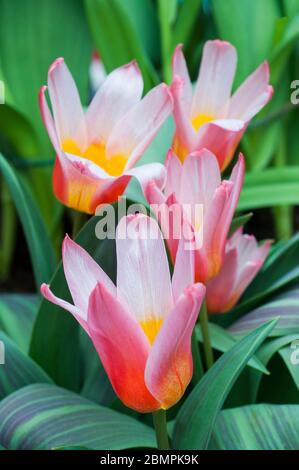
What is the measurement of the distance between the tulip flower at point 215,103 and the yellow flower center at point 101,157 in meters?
0.05

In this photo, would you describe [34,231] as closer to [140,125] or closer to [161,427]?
[140,125]

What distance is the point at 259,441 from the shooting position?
652 millimetres

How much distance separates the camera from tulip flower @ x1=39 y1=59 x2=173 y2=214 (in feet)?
2.07

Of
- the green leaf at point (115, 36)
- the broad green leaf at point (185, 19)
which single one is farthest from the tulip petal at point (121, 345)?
the broad green leaf at point (185, 19)

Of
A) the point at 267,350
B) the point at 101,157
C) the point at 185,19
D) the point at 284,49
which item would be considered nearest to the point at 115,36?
the point at 185,19

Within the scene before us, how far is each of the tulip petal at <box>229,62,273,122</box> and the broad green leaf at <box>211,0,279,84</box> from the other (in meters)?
0.44

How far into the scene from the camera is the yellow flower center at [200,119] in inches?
29.4

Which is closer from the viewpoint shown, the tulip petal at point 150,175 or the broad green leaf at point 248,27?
the tulip petal at point 150,175

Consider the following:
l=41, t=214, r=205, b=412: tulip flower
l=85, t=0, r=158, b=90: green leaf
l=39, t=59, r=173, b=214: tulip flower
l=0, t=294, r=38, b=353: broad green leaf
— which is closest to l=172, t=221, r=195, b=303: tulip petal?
l=41, t=214, r=205, b=412: tulip flower

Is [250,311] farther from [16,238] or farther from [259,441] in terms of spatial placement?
[16,238]

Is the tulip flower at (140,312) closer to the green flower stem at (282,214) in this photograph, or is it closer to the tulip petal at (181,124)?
the tulip petal at (181,124)

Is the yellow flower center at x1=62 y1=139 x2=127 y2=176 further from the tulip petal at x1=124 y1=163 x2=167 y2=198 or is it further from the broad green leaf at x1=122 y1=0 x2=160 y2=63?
the broad green leaf at x1=122 y1=0 x2=160 y2=63
